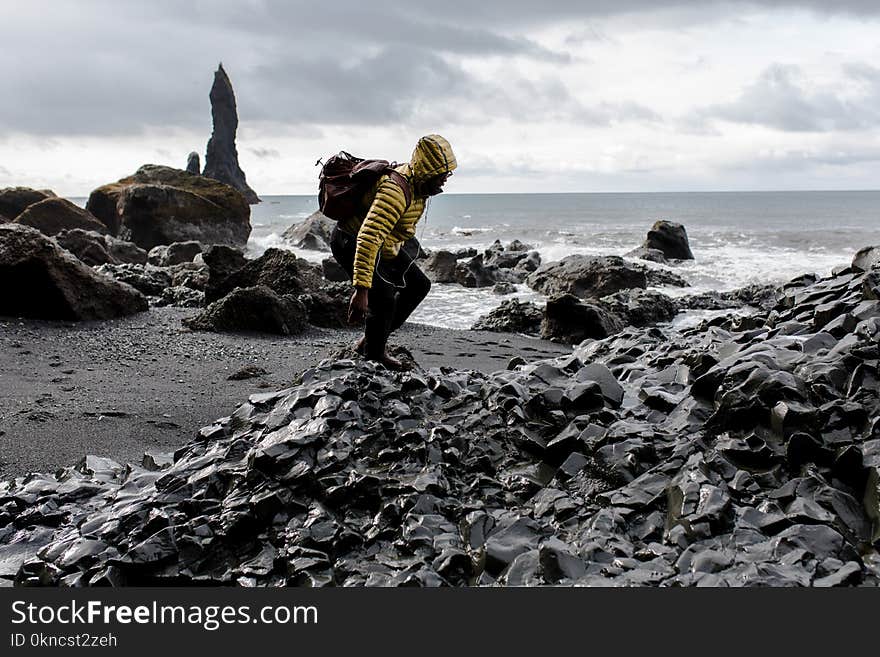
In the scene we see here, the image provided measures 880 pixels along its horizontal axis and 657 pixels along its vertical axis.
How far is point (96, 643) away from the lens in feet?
7.63

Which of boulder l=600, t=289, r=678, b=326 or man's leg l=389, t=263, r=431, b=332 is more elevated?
man's leg l=389, t=263, r=431, b=332

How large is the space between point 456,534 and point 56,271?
7.49 metres

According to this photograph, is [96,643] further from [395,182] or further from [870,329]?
[870,329]

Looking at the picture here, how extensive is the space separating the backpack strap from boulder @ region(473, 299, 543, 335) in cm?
601

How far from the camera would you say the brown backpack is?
4465 millimetres

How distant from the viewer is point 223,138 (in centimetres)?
7456

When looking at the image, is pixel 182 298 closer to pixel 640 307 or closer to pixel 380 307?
pixel 640 307

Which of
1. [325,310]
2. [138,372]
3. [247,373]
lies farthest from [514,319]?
[138,372]

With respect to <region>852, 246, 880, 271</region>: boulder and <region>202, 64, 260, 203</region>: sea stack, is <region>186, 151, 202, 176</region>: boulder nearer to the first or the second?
<region>202, 64, 260, 203</region>: sea stack

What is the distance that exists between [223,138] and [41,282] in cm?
7133

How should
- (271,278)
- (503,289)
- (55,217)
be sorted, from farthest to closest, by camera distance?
(55,217), (503,289), (271,278)

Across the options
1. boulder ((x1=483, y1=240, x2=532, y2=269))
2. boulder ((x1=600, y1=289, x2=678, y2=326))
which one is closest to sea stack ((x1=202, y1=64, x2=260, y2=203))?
boulder ((x1=483, y1=240, x2=532, y2=269))

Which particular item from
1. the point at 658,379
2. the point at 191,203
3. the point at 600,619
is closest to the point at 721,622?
the point at 600,619

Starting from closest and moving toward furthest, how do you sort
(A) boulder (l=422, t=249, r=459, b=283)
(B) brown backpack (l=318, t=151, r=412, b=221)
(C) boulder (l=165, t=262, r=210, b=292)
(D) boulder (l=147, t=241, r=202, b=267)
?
(B) brown backpack (l=318, t=151, r=412, b=221)
(C) boulder (l=165, t=262, r=210, b=292)
(A) boulder (l=422, t=249, r=459, b=283)
(D) boulder (l=147, t=241, r=202, b=267)
